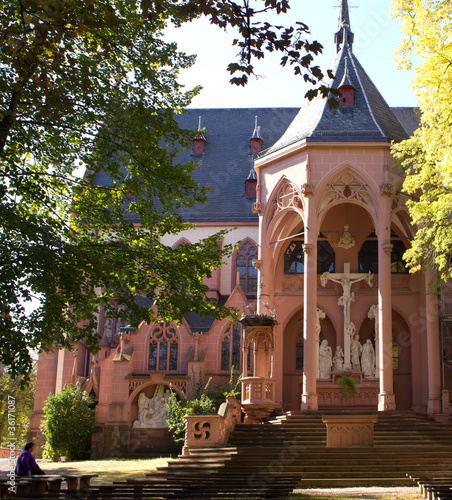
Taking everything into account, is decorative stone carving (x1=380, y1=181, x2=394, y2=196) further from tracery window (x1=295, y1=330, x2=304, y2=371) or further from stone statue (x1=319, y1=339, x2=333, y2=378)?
tracery window (x1=295, y1=330, x2=304, y2=371)

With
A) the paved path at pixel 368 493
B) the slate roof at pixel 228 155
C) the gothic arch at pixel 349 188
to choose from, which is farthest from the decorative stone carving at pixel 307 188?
the paved path at pixel 368 493

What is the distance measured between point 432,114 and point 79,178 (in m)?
9.51

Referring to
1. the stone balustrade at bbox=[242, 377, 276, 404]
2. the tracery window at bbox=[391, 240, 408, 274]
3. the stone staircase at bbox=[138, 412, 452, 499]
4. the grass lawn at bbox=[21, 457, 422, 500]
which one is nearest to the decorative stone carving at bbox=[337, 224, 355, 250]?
the tracery window at bbox=[391, 240, 408, 274]

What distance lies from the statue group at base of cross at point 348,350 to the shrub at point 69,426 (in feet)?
29.2

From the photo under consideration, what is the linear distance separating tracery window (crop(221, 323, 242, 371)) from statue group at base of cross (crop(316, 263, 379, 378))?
3.67m

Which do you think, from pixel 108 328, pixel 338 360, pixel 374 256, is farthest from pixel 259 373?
pixel 108 328

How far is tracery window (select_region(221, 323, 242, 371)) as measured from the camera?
2922cm

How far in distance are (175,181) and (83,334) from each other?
4043 millimetres

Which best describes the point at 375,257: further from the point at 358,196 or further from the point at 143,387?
the point at 143,387

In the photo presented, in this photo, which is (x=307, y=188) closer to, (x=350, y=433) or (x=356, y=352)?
(x=356, y=352)

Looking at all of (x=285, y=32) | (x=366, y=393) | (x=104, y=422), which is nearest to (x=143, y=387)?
(x=104, y=422)

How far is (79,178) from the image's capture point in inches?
647

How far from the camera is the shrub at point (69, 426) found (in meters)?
27.7

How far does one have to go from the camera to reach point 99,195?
54.3ft
